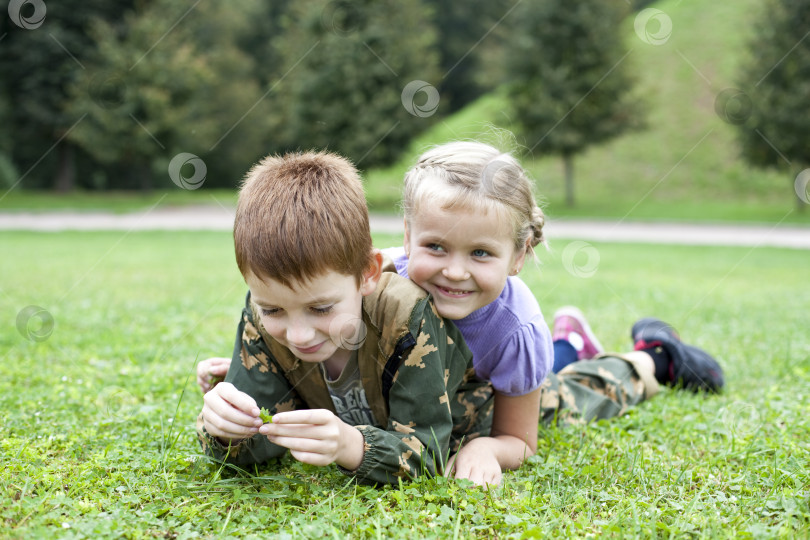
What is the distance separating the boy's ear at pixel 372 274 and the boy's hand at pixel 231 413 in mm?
539

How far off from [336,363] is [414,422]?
1.24ft

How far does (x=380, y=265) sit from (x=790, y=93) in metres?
21.8

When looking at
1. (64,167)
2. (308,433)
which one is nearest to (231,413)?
(308,433)

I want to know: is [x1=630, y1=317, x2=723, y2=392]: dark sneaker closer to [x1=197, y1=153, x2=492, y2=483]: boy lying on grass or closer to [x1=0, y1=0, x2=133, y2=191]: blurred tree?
[x1=197, y1=153, x2=492, y2=483]: boy lying on grass

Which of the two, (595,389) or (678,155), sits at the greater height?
(678,155)

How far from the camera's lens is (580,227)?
21031 mm

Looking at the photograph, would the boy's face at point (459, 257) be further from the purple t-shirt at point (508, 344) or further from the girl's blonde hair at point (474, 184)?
the purple t-shirt at point (508, 344)

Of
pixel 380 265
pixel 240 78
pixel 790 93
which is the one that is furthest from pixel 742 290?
pixel 240 78

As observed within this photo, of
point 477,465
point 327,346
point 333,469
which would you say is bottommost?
point 333,469

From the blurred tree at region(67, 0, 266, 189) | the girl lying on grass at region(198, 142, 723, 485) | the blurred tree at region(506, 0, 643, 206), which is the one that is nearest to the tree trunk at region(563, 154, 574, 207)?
the blurred tree at region(506, 0, 643, 206)

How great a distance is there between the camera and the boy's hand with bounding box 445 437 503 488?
102 inches

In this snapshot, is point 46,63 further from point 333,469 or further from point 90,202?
point 333,469

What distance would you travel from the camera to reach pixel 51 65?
27.0 meters

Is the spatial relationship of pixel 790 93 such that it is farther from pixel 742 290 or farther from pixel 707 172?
pixel 742 290
